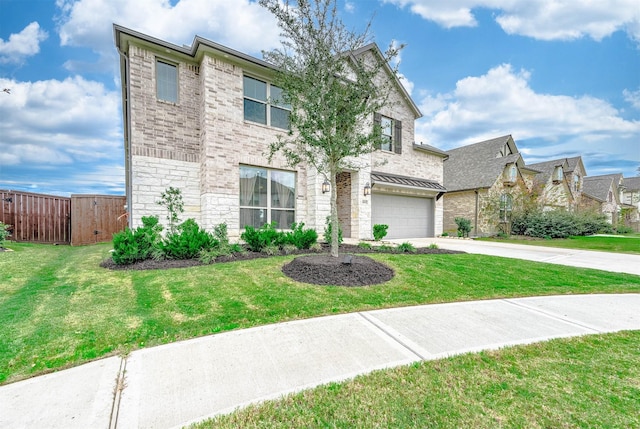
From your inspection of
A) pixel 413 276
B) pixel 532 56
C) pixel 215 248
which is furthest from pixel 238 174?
pixel 532 56

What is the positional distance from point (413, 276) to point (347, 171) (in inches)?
281

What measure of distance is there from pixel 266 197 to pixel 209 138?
8.68ft

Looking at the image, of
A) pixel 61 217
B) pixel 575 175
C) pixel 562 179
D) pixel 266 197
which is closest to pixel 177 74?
pixel 266 197

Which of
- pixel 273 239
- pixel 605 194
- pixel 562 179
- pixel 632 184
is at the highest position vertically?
pixel 632 184

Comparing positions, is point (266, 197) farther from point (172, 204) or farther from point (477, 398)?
point (477, 398)

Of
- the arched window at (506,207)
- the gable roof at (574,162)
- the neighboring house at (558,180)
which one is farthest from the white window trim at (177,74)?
the gable roof at (574,162)

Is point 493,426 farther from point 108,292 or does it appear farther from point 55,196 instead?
point 55,196

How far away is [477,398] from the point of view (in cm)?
195

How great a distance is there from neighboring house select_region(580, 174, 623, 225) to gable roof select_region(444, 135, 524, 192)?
17.9 metres

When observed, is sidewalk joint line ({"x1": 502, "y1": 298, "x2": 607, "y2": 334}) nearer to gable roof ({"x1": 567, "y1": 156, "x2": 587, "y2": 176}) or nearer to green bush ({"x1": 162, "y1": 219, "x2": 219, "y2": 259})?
green bush ({"x1": 162, "y1": 219, "x2": 219, "y2": 259})

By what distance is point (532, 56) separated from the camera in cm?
1282

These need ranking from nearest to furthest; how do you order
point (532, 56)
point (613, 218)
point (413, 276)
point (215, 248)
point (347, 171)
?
point (413, 276)
point (215, 248)
point (347, 171)
point (532, 56)
point (613, 218)

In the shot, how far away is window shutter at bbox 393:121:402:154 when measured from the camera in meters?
14.0

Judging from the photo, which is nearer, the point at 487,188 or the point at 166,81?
the point at 166,81
